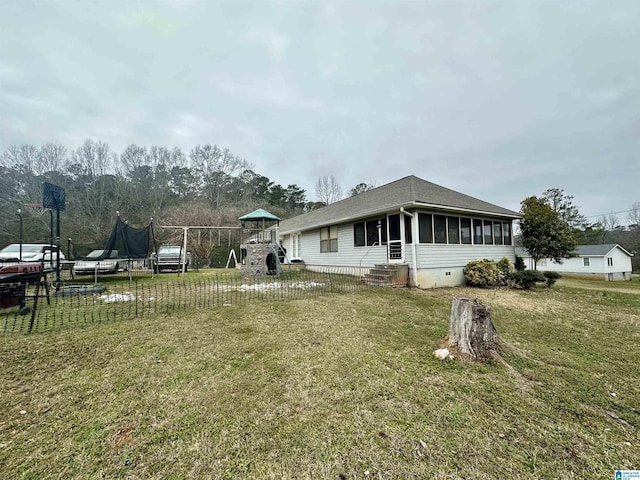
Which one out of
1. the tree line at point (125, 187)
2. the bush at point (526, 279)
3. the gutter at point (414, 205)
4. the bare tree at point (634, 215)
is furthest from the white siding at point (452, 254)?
the bare tree at point (634, 215)

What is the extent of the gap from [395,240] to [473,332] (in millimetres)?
6791

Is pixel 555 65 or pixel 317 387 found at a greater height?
pixel 555 65

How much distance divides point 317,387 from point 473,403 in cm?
146

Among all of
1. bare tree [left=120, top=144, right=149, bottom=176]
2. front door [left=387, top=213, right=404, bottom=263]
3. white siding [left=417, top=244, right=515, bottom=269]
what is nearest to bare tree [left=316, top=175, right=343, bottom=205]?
bare tree [left=120, top=144, right=149, bottom=176]

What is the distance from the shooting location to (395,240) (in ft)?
32.4

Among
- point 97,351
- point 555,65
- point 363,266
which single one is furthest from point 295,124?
point 97,351

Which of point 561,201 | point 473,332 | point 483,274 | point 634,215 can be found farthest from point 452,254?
point 634,215

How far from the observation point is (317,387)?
262 cm

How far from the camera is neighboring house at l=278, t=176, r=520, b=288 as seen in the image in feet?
30.8

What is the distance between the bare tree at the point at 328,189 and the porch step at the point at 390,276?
24.2m

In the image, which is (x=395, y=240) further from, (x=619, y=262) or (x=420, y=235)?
(x=619, y=262)

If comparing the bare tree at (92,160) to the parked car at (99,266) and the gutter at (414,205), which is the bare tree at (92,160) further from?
the gutter at (414,205)

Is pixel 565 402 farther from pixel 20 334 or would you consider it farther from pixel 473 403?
pixel 20 334

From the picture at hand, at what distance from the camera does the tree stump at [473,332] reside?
3.23 m
